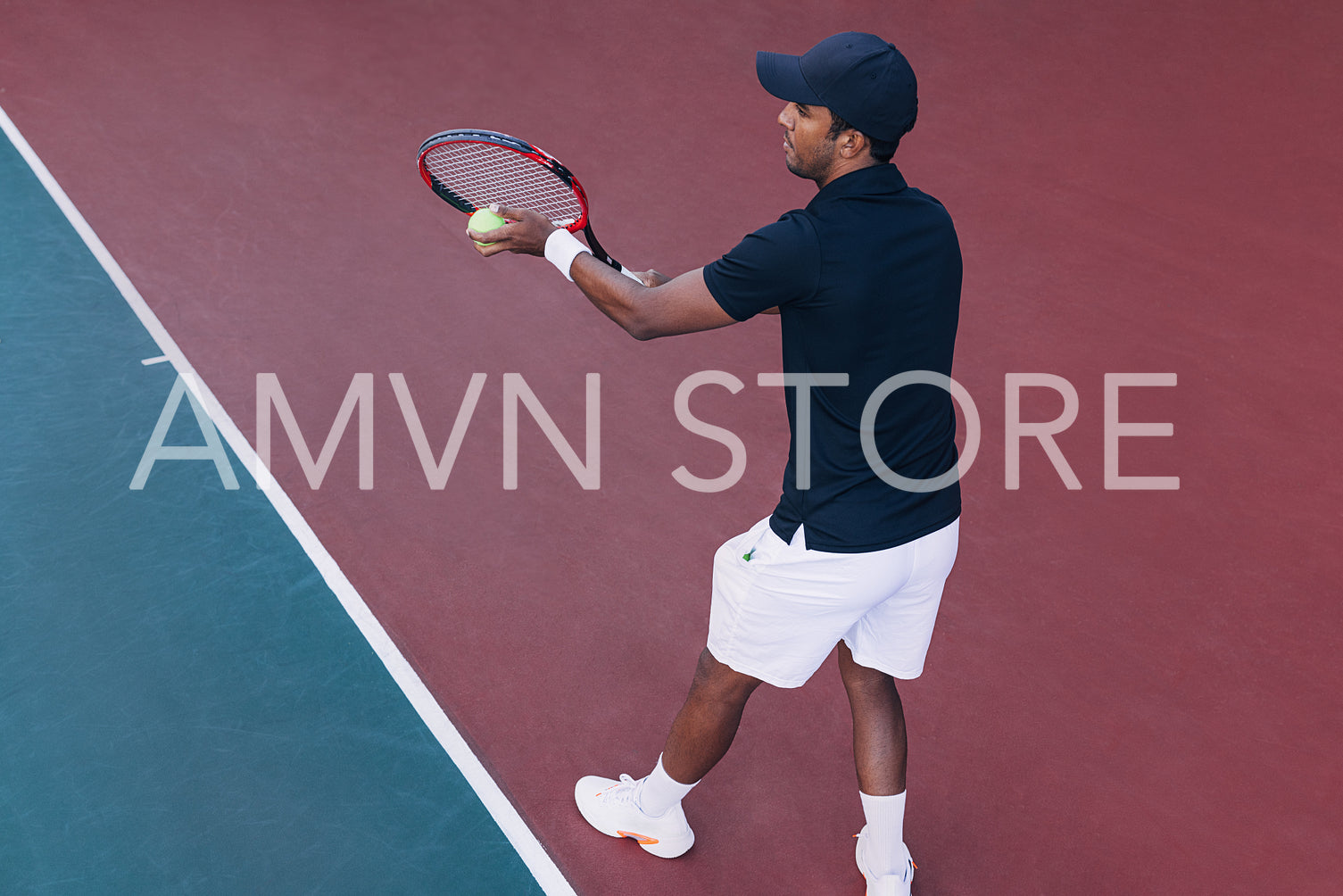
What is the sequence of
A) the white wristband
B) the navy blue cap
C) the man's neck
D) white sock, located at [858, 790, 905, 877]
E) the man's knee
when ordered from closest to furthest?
the navy blue cap
the man's neck
the white wristband
the man's knee
white sock, located at [858, 790, 905, 877]

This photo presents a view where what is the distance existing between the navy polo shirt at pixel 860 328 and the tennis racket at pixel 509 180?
0.55 metres

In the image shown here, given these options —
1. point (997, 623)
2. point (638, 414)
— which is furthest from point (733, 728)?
point (638, 414)

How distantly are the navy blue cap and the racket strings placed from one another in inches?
46.9

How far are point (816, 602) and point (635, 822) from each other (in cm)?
103

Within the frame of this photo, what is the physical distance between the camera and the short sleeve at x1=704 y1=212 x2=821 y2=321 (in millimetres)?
2270

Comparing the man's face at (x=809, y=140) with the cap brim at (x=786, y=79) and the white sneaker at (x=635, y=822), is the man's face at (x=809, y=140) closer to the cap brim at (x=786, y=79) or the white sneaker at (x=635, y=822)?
the cap brim at (x=786, y=79)

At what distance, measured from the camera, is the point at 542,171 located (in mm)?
3543

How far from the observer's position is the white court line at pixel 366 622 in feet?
10.6

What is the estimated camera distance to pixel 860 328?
7.66 ft

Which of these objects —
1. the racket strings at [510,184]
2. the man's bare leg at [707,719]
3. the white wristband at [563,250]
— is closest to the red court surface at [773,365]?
the man's bare leg at [707,719]

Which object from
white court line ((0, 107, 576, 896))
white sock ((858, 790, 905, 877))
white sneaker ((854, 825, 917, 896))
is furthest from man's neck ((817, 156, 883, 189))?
white court line ((0, 107, 576, 896))

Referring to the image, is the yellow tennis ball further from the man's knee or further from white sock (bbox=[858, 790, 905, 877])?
white sock (bbox=[858, 790, 905, 877])

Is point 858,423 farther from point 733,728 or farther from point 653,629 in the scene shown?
point 653,629

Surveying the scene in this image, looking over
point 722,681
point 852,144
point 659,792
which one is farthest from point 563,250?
point 659,792
